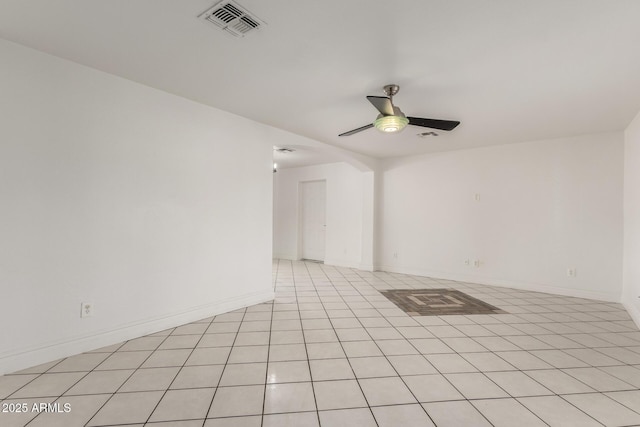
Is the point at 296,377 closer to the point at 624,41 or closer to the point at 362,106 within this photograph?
the point at 362,106

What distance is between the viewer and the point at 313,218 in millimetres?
7730

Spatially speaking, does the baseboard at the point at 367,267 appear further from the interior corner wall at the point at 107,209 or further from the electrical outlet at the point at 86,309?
the electrical outlet at the point at 86,309

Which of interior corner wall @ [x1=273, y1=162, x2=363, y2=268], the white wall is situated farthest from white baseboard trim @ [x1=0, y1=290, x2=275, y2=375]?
the white wall

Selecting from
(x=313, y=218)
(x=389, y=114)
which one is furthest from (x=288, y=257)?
(x=389, y=114)

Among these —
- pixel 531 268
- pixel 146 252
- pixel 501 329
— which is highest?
pixel 146 252

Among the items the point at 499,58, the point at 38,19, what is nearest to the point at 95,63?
the point at 38,19

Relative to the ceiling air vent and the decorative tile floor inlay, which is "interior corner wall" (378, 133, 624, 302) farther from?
the ceiling air vent

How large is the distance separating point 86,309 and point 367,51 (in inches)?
124

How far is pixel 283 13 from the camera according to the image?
1.82 meters

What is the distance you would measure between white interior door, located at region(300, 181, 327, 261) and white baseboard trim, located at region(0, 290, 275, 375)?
391cm

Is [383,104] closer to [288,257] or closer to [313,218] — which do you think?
[313,218]

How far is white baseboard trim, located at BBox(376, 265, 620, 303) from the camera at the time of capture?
167 inches

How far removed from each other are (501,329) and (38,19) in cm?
470

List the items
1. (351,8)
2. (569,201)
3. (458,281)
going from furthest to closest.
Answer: (458,281)
(569,201)
(351,8)
